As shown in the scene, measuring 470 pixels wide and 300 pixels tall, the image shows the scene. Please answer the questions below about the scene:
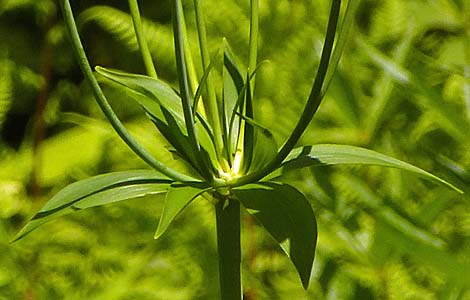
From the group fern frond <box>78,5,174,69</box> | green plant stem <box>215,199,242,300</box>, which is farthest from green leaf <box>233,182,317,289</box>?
fern frond <box>78,5,174,69</box>

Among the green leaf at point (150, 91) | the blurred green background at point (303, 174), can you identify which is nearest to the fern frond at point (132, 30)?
the blurred green background at point (303, 174)


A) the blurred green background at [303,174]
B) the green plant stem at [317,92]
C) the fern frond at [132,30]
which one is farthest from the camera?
the fern frond at [132,30]

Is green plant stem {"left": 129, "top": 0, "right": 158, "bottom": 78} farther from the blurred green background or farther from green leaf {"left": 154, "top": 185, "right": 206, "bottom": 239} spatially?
the blurred green background

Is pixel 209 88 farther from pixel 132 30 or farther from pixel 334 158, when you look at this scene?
pixel 132 30

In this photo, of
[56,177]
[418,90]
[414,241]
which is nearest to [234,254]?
[414,241]

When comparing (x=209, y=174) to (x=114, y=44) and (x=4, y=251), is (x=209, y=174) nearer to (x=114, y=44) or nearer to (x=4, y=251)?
(x=4, y=251)

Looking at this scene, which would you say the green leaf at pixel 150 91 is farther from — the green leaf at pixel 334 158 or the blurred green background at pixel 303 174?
the blurred green background at pixel 303 174
